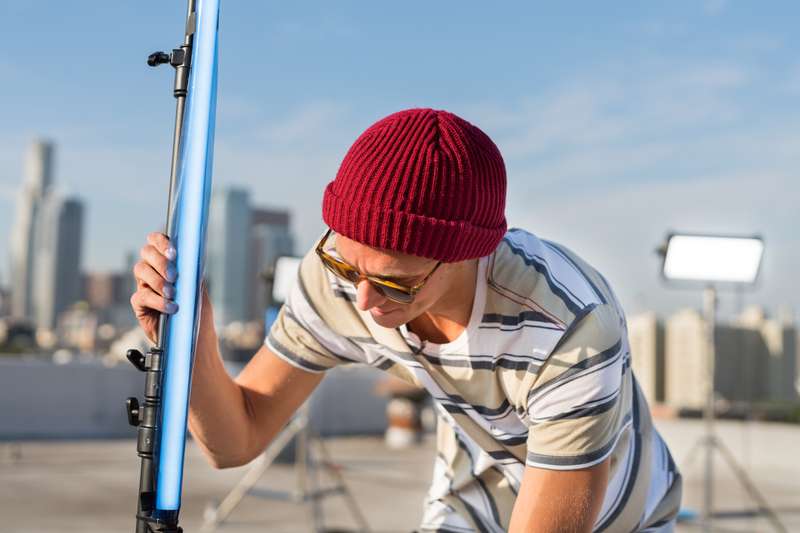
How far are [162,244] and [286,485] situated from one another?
653 centimetres

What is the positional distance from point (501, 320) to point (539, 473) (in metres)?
0.23

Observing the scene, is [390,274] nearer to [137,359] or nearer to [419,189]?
[419,189]

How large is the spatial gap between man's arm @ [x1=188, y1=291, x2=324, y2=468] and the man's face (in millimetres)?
259

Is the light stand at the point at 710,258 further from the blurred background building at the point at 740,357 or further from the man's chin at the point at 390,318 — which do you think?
the man's chin at the point at 390,318

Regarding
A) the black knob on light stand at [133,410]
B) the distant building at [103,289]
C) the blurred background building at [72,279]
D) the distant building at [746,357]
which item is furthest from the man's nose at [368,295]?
the distant building at [103,289]

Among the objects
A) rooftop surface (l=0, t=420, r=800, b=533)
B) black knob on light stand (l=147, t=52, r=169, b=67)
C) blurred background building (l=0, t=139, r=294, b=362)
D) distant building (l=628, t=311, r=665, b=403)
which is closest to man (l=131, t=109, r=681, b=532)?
black knob on light stand (l=147, t=52, r=169, b=67)

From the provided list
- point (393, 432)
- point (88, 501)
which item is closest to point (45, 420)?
point (393, 432)

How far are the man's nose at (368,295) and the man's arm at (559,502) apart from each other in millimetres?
340

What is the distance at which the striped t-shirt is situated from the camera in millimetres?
1348

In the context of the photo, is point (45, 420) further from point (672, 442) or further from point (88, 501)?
point (672, 442)

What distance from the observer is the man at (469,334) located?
4.17ft

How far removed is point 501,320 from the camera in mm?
1401

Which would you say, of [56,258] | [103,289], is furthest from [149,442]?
[56,258]

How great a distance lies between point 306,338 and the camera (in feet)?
5.46
